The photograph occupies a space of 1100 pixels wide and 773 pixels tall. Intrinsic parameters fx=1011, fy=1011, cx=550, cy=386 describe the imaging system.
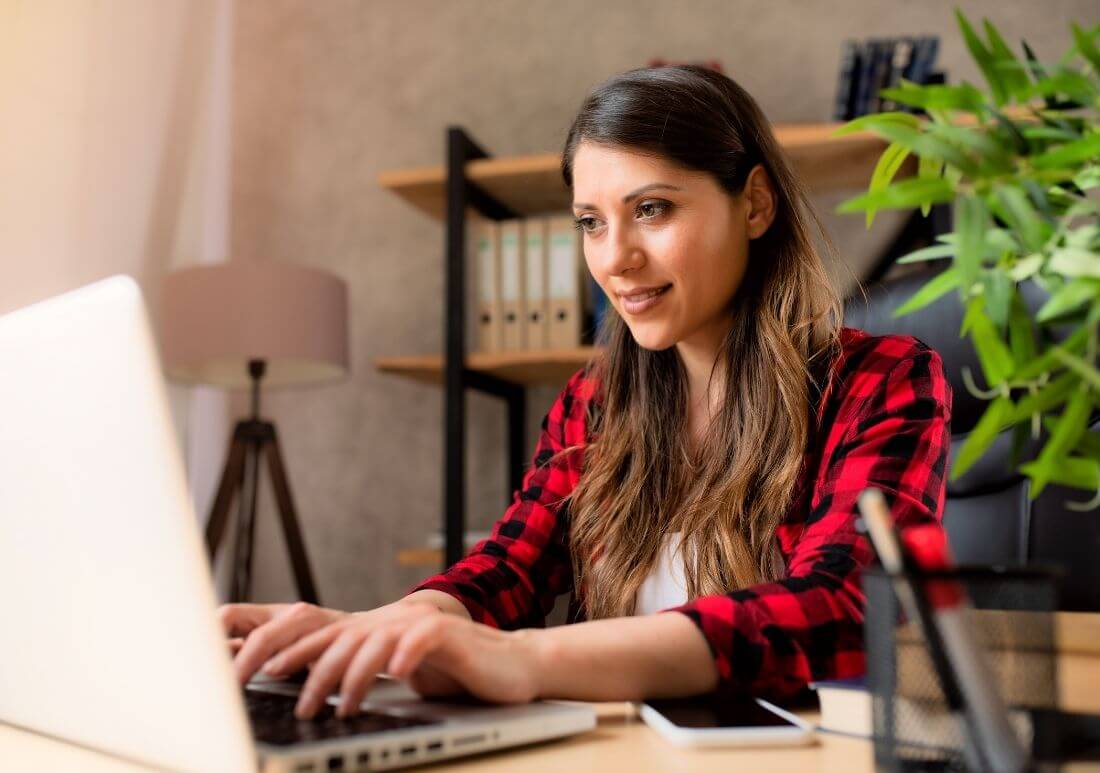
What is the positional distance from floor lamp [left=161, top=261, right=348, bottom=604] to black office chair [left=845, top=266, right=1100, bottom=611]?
1.35m

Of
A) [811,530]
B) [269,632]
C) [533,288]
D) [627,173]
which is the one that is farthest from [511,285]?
[269,632]

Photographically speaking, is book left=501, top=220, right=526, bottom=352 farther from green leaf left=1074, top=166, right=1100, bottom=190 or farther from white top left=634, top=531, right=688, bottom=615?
green leaf left=1074, top=166, right=1100, bottom=190

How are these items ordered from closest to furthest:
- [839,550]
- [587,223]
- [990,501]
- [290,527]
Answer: [839,550], [587,223], [990,501], [290,527]

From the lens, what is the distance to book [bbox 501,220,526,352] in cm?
246

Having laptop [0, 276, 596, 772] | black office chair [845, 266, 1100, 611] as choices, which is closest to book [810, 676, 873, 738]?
laptop [0, 276, 596, 772]

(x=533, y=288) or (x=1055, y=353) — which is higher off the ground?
(x=533, y=288)

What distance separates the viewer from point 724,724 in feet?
1.96

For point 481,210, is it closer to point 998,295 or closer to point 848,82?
point 848,82

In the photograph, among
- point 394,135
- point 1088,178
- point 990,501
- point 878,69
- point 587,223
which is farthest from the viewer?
point 394,135

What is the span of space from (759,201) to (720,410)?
0.90 ft

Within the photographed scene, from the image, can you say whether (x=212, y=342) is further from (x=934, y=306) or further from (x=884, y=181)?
(x=884, y=181)

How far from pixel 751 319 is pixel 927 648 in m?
0.90

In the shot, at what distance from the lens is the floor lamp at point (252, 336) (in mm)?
2383

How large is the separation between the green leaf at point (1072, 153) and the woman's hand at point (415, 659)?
1.34 feet
